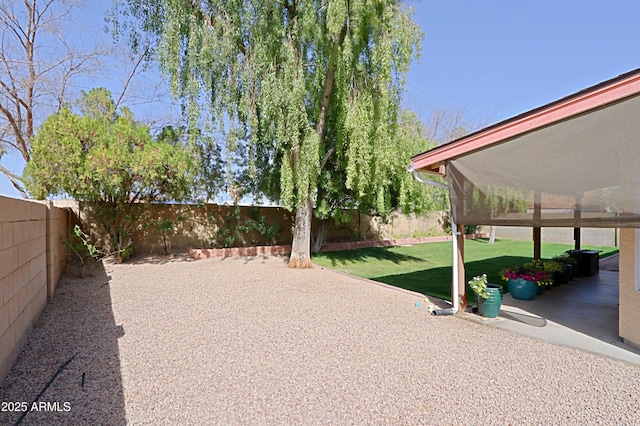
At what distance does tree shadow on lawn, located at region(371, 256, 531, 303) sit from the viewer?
684cm

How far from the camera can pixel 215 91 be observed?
820 cm

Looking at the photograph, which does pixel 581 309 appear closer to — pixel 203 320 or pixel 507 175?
pixel 507 175

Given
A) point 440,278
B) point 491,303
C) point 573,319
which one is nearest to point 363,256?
point 440,278

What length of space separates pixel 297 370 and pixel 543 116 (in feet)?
13.1

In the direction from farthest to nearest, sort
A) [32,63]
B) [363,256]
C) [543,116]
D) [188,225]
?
1. [363,256]
2. [188,225]
3. [32,63]
4. [543,116]

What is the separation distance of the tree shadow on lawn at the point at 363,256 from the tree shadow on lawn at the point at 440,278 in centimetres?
194

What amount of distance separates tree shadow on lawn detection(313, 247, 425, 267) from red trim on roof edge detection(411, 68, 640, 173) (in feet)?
19.8

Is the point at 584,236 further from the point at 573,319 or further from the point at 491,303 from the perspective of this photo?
the point at 491,303

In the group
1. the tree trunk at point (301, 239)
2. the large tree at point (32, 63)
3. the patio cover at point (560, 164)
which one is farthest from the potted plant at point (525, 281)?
the large tree at point (32, 63)

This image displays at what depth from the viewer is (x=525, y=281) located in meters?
6.11

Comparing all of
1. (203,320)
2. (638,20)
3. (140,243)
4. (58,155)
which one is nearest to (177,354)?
(203,320)

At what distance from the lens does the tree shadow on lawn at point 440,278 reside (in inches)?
269

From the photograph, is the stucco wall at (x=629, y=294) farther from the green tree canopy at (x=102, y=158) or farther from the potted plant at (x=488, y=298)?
the green tree canopy at (x=102, y=158)

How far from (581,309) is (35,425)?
23.8 feet
